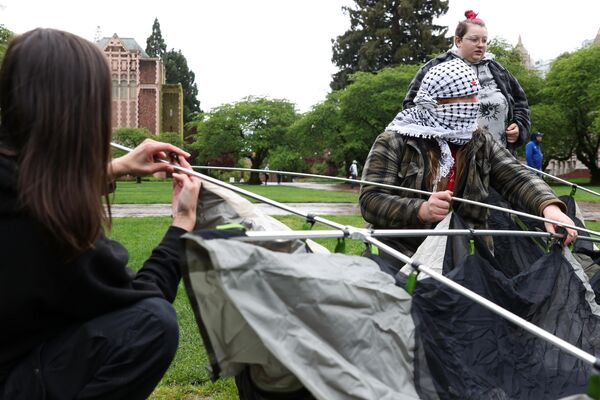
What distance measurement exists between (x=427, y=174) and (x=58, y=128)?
6.85 ft

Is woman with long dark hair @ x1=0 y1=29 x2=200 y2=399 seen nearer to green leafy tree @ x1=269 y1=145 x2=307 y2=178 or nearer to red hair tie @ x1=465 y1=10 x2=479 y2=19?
red hair tie @ x1=465 y1=10 x2=479 y2=19

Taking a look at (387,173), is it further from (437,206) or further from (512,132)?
(512,132)

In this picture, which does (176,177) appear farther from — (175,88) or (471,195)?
(175,88)

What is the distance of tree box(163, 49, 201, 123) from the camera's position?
7138 cm

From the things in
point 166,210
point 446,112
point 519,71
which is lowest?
point 166,210

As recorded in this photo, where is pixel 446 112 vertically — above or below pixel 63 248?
above

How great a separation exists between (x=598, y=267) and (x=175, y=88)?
214 feet

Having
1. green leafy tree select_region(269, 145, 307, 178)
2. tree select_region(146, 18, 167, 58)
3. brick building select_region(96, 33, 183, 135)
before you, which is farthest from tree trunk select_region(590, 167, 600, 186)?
tree select_region(146, 18, 167, 58)

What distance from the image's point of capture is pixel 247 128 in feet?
150

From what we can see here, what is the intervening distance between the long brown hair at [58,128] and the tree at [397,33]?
40.1 m

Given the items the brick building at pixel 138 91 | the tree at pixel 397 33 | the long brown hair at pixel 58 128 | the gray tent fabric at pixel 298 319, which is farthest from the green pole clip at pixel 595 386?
the brick building at pixel 138 91

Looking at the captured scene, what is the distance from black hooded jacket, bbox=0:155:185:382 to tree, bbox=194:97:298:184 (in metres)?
42.2

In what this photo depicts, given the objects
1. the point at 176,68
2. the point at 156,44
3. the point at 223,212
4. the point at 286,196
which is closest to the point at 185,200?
the point at 223,212

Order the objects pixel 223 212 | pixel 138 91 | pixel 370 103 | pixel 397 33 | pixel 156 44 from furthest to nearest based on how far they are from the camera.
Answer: pixel 156 44
pixel 138 91
pixel 397 33
pixel 370 103
pixel 223 212
